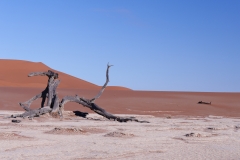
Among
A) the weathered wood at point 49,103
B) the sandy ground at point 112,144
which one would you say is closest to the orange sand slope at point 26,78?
the weathered wood at point 49,103

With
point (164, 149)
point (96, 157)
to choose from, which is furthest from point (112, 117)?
point (96, 157)

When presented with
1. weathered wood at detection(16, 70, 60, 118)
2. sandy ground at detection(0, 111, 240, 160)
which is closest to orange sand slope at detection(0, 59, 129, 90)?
weathered wood at detection(16, 70, 60, 118)

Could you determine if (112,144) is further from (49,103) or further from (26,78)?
(26,78)

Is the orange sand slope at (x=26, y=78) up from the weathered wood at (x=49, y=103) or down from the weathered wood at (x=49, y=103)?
up

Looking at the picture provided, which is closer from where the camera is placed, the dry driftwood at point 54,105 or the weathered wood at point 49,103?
the weathered wood at point 49,103

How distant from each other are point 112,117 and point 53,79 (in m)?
2.57

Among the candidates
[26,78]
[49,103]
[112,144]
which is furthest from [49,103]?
[26,78]

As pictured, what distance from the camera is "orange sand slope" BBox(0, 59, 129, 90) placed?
5778 cm

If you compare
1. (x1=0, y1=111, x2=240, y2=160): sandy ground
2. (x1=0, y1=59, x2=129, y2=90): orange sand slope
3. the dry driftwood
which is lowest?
(x1=0, y1=111, x2=240, y2=160): sandy ground

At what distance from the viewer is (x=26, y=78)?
6272cm

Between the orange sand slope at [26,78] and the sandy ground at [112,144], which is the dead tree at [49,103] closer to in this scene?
the sandy ground at [112,144]

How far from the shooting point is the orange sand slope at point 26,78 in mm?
57781

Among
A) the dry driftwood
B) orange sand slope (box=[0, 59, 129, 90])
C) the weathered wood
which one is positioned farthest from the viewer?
orange sand slope (box=[0, 59, 129, 90])

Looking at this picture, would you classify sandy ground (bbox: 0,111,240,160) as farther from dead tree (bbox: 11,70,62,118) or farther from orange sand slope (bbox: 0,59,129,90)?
orange sand slope (bbox: 0,59,129,90)
